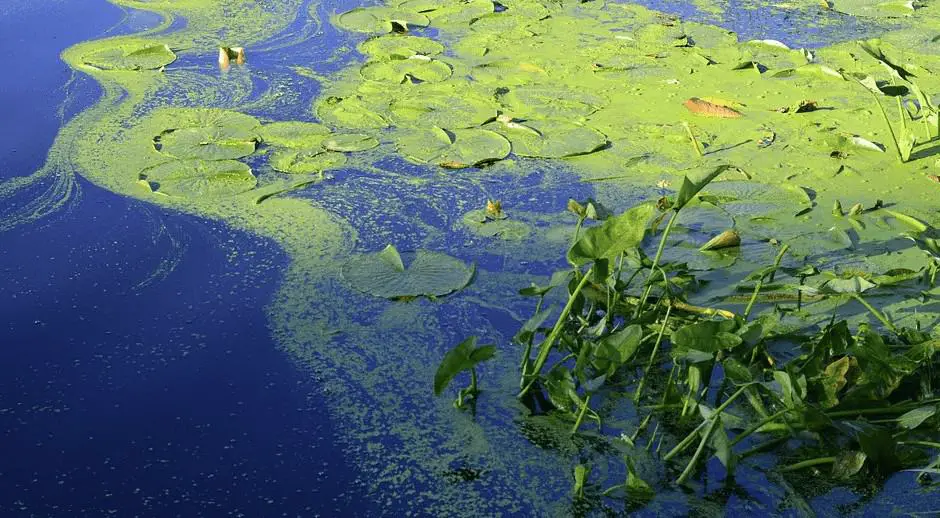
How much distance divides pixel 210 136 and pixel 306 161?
0.30 meters

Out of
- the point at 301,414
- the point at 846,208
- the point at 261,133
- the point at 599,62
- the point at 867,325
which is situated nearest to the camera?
the point at 301,414

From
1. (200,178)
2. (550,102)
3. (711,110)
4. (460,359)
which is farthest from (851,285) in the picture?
(200,178)

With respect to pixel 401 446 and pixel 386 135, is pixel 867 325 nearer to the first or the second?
pixel 401 446

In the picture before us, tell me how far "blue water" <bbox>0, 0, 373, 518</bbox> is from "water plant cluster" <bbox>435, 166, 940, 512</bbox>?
0.28 metres

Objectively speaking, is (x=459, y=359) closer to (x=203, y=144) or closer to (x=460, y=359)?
(x=460, y=359)

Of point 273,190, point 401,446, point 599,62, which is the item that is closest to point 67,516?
point 401,446

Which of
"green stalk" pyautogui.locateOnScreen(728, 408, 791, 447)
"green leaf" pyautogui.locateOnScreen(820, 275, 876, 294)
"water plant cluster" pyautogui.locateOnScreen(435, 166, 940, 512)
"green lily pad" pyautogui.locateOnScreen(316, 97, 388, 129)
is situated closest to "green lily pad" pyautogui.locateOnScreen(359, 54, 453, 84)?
"green lily pad" pyautogui.locateOnScreen(316, 97, 388, 129)

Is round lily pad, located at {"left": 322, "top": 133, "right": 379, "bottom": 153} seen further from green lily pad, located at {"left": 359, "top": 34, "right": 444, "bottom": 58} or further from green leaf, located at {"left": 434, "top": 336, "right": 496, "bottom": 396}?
green leaf, located at {"left": 434, "top": 336, "right": 496, "bottom": 396}

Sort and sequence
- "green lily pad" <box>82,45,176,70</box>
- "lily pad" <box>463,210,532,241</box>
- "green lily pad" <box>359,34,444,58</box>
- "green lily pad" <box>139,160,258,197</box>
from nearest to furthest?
"lily pad" <box>463,210,532,241</box>, "green lily pad" <box>139,160,258,197</box>, "green lily pad" <box>82,45,176,70</box>, "green lily pad" <box>359,34,444,58</box>

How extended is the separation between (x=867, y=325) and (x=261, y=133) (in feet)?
5.38

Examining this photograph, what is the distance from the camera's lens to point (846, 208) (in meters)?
2.32

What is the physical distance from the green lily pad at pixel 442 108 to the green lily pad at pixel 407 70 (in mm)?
93

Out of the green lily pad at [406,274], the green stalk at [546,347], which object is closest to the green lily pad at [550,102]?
the green lily pad at [406,274]

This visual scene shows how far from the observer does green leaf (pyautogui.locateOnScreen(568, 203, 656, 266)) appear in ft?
4.91
